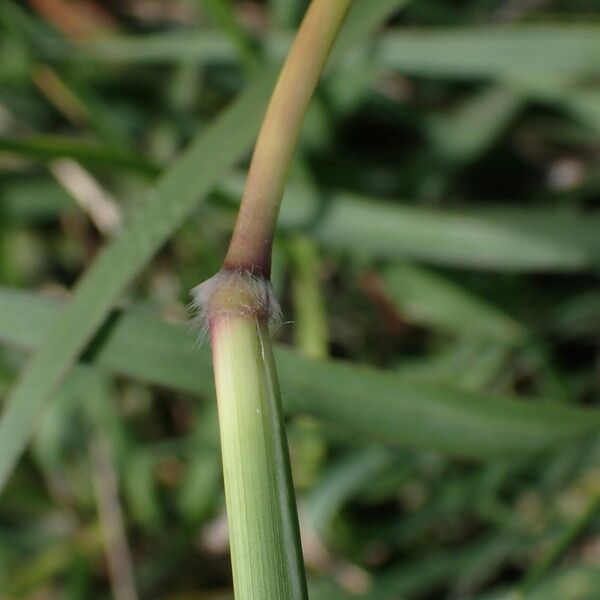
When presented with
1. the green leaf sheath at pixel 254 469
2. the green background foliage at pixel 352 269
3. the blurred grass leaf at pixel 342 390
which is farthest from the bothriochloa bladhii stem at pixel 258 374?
the green background foliage at pixel 352 269

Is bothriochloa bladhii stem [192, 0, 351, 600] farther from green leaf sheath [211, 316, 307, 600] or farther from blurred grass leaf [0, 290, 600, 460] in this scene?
blurred grass leaf [0, 290, 600, 460]

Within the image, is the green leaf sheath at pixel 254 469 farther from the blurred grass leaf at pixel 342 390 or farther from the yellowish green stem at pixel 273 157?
the blurred grass leaf at pixel 342 390

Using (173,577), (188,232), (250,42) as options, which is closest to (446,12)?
(250,42)

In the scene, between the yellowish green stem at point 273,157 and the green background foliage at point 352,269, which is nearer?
the yellowish green stem at point 273,157

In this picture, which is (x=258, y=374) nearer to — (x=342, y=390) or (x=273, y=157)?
(x=273, y=157)

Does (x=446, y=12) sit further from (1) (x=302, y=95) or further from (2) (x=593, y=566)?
(1) (x=302, y=95)

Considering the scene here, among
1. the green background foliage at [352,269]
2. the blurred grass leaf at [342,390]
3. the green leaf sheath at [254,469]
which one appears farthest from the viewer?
the green background foliage at [352,269]
